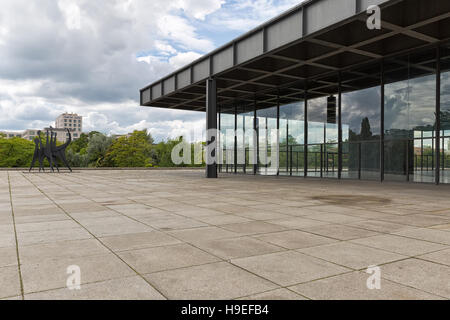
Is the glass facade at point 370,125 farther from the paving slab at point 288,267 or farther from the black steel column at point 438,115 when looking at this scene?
the paving slab at point 288,267

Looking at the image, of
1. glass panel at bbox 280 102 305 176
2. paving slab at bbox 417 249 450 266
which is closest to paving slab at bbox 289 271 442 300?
paving slab at bbox 417 249 450 266

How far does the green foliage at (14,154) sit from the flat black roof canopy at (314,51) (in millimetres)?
55894

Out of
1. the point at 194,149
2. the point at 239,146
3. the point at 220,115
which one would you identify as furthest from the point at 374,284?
the point at 194,149

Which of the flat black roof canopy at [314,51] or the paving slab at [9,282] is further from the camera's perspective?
the flat black roof canopy at [314,51]

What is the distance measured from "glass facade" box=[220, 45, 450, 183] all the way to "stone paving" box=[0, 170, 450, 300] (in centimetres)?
1198

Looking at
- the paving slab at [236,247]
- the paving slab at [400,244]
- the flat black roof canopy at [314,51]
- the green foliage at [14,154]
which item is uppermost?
the flat black roof canopy at [314,51]

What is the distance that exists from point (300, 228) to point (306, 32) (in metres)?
11.8

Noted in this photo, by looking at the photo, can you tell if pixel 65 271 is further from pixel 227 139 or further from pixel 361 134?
pixel 227 139

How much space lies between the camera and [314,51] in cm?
1827

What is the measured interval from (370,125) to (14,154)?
241 ft

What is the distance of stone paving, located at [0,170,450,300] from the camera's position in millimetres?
3197

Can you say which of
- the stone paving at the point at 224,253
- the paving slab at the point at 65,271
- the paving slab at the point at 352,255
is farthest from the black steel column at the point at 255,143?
the paving slab at the point at 65,271

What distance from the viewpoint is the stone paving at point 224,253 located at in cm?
320
